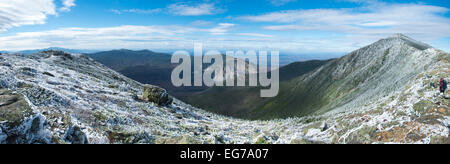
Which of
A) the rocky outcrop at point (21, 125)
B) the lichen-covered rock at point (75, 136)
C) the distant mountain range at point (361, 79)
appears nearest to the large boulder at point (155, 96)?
the lichen-covered rock at point (75, 136)

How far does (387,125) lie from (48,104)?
31.8 metres

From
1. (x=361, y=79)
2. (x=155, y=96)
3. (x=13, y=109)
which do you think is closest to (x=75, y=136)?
(x=13, y=109)

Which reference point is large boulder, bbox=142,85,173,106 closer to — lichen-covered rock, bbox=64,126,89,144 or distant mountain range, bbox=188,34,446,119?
lichen-covered rock, bbox=64,126,89,144

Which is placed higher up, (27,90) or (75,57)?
(75,57)

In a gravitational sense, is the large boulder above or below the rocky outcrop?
below

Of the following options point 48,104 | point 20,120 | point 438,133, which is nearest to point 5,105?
point 20,120

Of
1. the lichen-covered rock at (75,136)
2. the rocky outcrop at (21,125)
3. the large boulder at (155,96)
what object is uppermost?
the rocky outcrop at (21,125)

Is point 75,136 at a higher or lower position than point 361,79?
higher

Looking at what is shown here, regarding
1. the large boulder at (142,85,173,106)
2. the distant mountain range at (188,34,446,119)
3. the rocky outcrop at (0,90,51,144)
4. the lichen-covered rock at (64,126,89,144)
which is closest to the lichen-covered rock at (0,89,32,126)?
the rocky outcrop at (0,90,51,144)

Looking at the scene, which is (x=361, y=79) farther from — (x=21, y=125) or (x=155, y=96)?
(x=21, y=125)

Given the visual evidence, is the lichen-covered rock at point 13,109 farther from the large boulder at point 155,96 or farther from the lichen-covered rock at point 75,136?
the large boulder at point 155,96

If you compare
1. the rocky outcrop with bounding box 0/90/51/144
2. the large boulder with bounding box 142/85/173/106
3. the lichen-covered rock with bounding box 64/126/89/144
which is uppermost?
the rocky outcrop with bounding box 0/90/51/144
